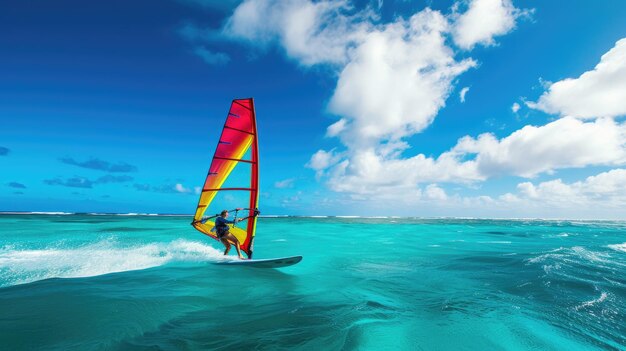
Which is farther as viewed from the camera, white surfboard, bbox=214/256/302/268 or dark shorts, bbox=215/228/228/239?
dark shorts, bbox=215/228/228/239

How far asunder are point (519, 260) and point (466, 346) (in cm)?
1195

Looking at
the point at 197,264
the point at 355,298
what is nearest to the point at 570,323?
the point at 355,298

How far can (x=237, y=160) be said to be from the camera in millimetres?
12312

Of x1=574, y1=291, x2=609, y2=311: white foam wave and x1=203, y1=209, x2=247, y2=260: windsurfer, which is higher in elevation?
x1=203, y1=209, x2=247, y2=260: windsurfer

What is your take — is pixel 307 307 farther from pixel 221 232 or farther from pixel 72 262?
pixel 72 262

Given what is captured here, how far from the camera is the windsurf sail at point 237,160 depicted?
1191cm

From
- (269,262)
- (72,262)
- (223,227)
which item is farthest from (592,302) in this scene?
(72,262)

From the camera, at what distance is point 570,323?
657cm

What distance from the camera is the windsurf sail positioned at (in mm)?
11906

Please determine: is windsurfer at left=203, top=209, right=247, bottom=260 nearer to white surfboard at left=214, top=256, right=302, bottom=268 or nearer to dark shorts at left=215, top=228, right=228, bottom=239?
dark shorts at left=215, top=228, right=228, bottom=239

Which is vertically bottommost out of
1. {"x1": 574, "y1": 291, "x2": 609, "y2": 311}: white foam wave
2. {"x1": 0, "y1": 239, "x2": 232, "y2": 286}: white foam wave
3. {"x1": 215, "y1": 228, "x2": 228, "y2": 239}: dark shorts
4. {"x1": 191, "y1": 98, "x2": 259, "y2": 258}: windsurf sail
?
{"x1": 574, "y1": 291, "x2": 609, "y2": 311}: white foam wave

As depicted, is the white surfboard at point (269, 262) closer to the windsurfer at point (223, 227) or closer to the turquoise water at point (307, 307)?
the turquoise water at point (307, 307)

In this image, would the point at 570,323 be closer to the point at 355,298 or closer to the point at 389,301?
the point at 389,301

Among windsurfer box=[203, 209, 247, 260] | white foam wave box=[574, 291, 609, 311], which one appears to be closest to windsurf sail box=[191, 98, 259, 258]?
windsurfer box=[203, 209, 247, 260]
